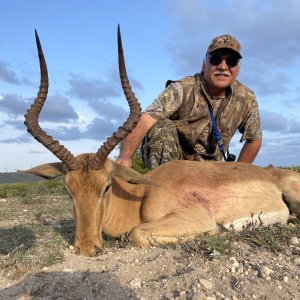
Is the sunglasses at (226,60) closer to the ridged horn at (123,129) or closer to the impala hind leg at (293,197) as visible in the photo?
the impala hind leg at (293,197)

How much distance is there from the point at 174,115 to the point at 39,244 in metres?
4.28

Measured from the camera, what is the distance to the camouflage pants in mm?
8844

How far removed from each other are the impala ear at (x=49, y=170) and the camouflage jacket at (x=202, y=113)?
9.33 ft

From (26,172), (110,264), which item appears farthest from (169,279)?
(26,172)

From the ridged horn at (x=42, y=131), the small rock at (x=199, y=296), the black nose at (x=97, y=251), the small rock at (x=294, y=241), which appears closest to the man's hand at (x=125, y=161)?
the ridged horn at (x=42, y=131)

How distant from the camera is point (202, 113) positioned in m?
9.09

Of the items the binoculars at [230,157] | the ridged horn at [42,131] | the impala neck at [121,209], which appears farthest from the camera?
the binoculars at [230,157]

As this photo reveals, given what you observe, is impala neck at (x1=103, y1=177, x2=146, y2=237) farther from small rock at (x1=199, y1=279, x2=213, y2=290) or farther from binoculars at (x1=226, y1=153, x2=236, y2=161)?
binoculars at (x1=226, y1=153, x2=236, y2=161)

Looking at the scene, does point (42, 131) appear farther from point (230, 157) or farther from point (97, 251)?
point (230, 157)

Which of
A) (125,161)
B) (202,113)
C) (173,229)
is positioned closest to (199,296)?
(173,229)

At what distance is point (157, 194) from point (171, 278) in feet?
7.37

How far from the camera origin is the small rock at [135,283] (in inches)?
156

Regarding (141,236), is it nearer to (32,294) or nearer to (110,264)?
A: (110,264)

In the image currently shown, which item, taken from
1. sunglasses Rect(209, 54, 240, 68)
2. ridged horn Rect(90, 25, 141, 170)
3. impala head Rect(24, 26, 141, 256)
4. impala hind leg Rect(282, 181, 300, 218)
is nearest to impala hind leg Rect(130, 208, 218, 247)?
impala head Rect(24, 26, 141, 256)
